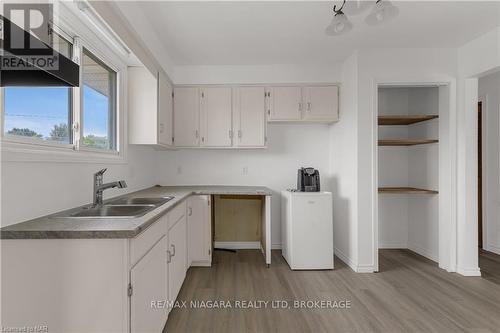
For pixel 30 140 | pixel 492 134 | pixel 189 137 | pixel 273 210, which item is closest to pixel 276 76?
pixel 189 137

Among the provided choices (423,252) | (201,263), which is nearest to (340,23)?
(201,263)

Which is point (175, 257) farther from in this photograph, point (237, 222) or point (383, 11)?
point (383, 11)

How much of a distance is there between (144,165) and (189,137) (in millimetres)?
665

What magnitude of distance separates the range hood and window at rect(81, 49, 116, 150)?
819mm

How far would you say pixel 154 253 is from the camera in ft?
5.05

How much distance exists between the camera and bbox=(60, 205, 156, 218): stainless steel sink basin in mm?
1556

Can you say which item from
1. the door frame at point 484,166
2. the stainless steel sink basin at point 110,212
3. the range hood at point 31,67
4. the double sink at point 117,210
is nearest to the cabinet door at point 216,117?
the double sink at point 117,210

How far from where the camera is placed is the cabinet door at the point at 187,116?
338cm

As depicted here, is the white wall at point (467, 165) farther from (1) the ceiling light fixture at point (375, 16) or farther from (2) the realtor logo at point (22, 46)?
(2) the realtor logo at point (22, 46)

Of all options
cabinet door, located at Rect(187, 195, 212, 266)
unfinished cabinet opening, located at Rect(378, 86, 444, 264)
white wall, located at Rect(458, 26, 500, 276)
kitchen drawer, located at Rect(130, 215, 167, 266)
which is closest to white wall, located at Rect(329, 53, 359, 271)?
unfinished cabinet opening, located at Rect(378, 86, 444, 264)

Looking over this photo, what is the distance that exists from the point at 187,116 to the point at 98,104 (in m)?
1.28

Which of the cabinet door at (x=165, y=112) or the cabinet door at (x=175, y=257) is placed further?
the cabinet door at (x=165, y=112)

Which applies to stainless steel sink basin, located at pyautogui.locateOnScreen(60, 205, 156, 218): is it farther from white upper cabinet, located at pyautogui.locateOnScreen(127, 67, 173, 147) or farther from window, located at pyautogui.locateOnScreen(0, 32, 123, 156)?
white upper cabinet, located at pyautogui.locateOnScreen(127, 67, 173, 147)

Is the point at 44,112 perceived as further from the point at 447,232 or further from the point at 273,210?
the point at 447,232
